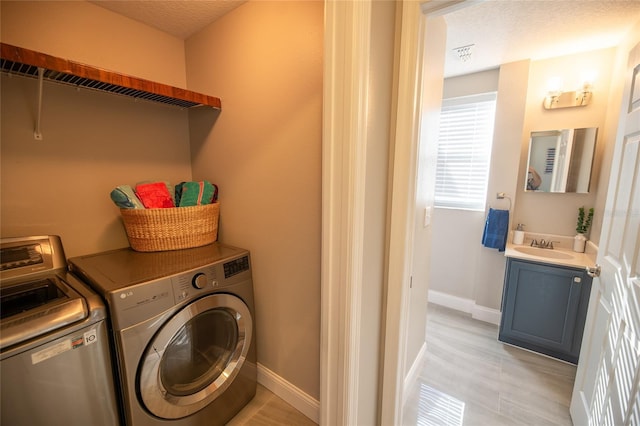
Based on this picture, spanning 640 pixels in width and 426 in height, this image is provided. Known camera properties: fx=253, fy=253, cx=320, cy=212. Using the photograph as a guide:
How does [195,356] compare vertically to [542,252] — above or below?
below

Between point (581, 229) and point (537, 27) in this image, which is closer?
point (537, 27)

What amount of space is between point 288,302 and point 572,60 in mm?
2912

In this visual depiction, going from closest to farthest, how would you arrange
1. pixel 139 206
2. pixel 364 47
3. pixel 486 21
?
1. pixel 364 47
2. pixel 139 206
3. pixel 486 21

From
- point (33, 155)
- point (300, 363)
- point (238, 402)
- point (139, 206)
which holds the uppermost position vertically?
point (33, 155)

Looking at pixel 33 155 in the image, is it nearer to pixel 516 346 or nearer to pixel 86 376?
pixel 86 376

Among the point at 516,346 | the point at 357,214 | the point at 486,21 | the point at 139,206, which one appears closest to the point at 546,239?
the point at 516,346

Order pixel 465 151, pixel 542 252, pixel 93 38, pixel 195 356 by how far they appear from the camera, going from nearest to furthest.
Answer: pixel 195 356, pixel 93 38, pixel 542 252, pixel 465 151

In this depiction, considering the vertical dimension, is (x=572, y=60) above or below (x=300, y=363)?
above

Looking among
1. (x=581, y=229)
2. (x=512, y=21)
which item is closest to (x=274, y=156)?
(x=512, y=21)

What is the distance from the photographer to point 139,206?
53.1 inches

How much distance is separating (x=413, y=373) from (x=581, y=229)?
6.09ft

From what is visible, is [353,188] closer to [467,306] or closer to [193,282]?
[193,282]

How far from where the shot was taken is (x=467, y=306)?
8.80 feet

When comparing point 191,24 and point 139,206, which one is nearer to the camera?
point 139,206
